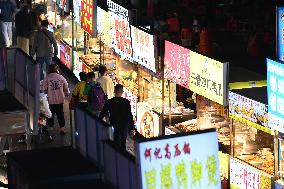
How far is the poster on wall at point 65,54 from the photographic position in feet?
79.7

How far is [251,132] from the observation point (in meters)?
14.0

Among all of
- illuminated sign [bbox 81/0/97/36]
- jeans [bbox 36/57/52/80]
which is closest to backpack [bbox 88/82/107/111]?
illuminated sign [bbox 81/0/97/36]

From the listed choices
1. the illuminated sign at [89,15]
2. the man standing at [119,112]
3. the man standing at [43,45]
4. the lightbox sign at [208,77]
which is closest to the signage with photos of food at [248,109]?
the lightbox sign at [208,77]

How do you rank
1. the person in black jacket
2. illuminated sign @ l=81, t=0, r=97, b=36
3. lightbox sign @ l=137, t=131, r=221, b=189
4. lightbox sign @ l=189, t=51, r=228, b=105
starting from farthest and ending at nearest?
the person in black jacket → illuminated sign @ l=81, t=0, r=97, b=36 → lightbox sign @ l=189, t=51, r=228, b=105 → lightbox sign @ l=137, t=131, r=221, b=189

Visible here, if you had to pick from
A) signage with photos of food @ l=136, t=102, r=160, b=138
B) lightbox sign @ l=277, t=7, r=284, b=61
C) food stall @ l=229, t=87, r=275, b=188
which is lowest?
signage with photos of food @ l=136, t=102, r=160, b=138

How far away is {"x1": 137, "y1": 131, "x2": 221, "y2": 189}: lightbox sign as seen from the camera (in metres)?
7.78

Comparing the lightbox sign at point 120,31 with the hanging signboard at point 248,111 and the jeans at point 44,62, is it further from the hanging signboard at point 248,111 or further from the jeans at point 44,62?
the hanging signboard at point 248,111

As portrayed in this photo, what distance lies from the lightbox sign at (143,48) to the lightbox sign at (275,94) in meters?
4.62

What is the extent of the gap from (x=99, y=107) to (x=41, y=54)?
4.97m

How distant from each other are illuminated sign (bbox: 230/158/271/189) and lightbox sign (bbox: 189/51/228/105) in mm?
1107

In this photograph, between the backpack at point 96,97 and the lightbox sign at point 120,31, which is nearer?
the backpack at point 96,97

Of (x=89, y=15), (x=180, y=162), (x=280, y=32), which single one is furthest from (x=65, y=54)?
(x=180, y=162)

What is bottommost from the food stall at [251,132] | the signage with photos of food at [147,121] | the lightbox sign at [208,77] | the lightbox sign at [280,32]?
the signage with photos of food at [147,121]

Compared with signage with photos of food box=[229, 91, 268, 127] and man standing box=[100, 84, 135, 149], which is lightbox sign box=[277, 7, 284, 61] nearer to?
signage with photos of food box=[229, 91, 268, 127]
